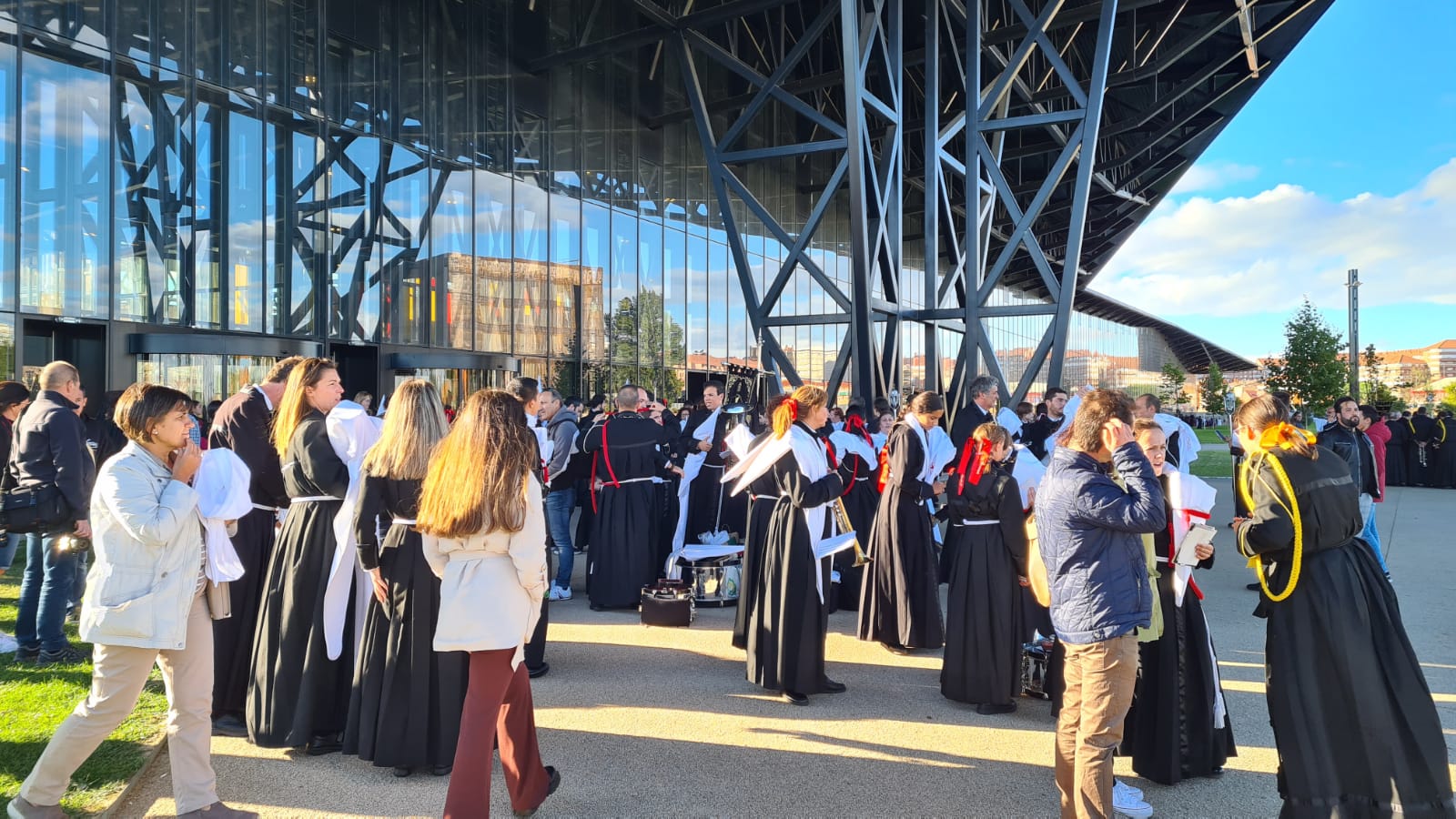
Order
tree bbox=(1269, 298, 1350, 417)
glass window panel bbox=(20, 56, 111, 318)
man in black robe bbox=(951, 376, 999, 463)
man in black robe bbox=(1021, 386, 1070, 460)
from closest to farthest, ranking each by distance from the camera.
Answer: man in black robe bbox=(951, 376, 999, 463) → man in black robe bbox=(1021, 386, 1070, 460) → glass window panel bbox=(20, 56, 111, 318) → tree bbox=(1269, 298, 1350, 417)

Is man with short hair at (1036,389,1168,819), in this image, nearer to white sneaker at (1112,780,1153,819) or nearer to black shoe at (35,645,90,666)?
white sneaker at (1112,780,1153,819)

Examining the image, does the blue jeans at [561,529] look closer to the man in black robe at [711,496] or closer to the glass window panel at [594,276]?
the man in black robe at [711,496]

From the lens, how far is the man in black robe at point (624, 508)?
8023mm

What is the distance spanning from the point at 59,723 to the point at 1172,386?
98396mm

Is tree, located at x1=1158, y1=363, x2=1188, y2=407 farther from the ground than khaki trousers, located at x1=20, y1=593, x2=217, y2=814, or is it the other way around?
tree, located at x1=1158, y1=363, x2=1188, y2=407

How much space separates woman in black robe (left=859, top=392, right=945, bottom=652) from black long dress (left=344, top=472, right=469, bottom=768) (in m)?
3.58

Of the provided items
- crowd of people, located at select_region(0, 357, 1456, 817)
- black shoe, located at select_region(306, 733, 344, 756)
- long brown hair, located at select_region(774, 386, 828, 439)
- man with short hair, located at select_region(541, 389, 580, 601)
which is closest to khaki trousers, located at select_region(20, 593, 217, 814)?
crowd of people, located at select_region(0, 357, 1456, 817)

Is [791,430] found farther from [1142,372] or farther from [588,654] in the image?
[1142,372]

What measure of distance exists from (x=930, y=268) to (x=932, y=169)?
1.98 metres

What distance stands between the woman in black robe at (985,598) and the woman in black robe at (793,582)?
2.71 feet

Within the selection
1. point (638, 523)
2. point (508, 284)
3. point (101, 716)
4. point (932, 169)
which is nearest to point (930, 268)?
point (932, 169)

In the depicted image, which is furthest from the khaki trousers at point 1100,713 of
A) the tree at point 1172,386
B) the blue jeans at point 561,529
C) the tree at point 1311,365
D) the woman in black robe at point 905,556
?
the tree at point 1172,386

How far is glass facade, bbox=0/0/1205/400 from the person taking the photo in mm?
10945

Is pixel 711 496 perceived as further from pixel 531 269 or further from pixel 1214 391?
pixel 1214 391
